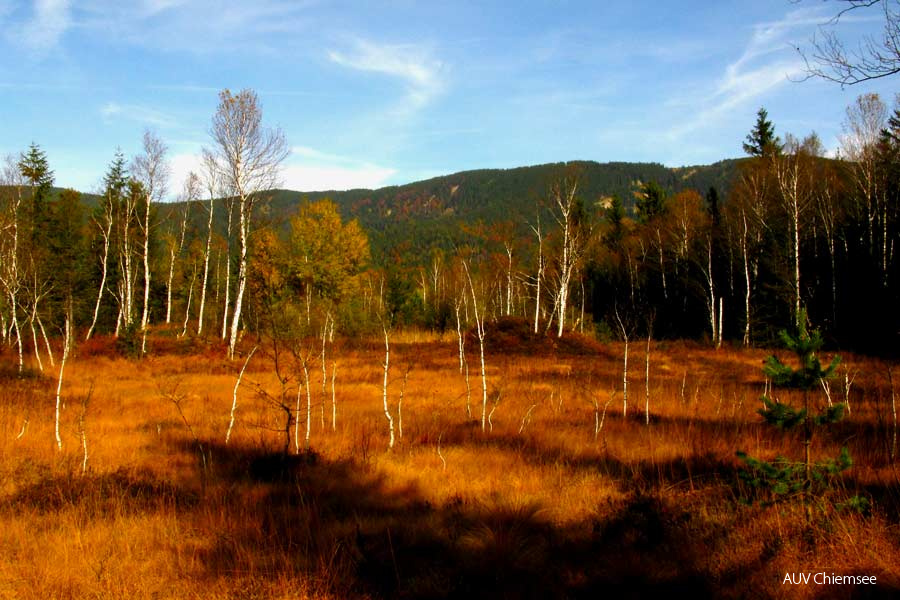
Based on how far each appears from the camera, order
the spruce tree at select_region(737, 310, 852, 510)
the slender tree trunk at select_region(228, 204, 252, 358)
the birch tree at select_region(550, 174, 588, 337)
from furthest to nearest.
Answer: the birch tree at select_region(550, 174, 588, 337), the slender tree trunk at select_region(228, 204, 252, 358), the spruce tree at select_region(737, 310, 852, 510)

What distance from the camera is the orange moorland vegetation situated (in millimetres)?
3486

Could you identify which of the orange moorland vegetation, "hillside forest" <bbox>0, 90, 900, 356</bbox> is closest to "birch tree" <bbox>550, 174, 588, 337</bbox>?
"hillside forest" <bbox>0, 90, 900, 356</bbox>

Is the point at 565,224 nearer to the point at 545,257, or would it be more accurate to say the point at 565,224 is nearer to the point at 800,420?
A: the point at 545,257

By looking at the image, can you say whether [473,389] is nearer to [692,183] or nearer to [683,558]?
[683,558]

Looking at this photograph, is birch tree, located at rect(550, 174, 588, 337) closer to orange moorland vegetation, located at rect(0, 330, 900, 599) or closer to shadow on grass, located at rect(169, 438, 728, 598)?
orange moorland vegetation, located at rect(0, 330, 900, 599)

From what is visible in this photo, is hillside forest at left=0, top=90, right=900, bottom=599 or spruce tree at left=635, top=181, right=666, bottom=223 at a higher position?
spruce tree at left=635, top=181, right=666, bottom=223

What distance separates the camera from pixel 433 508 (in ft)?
16.2

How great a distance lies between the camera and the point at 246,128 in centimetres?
2256

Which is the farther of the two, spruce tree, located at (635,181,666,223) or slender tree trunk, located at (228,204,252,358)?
spruce tree, located at (635,181,666,223)

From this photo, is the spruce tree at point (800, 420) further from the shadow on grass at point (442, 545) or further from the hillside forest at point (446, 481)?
the shadow on grass at point (442, 545)

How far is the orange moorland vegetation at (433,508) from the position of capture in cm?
349

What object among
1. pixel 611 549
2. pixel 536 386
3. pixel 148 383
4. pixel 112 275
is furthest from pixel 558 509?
pixel 112 275

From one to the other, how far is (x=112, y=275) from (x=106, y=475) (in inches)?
1429

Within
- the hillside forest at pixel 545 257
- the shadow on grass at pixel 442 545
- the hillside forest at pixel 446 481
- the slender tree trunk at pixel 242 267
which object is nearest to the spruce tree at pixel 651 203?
the hillside forest at pixel 545 257
